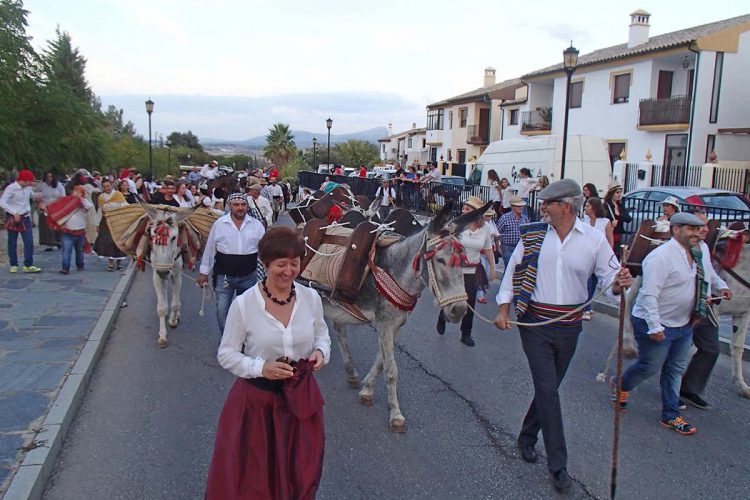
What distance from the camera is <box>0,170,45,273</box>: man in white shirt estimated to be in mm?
11258

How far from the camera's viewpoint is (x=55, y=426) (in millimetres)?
4859

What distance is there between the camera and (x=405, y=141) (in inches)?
2813

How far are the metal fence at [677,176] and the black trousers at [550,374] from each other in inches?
799

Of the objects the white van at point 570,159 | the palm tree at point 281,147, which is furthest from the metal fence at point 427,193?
the palm tree at point 281,147

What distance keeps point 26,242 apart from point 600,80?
1088 inches

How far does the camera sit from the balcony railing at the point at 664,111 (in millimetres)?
26016

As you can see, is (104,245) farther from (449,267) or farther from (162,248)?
(449,267)

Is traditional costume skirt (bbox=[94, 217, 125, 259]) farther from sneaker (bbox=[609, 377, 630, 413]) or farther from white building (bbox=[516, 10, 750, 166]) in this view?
white building (bbox=[516, 10, 750, 166])

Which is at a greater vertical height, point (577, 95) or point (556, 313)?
point (577, 95)

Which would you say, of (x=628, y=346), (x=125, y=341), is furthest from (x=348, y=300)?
(x=125, y=341)

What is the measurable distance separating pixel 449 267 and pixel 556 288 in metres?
0.90

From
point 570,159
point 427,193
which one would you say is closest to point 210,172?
point 427,193

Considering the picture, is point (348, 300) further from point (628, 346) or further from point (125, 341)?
point (125, 341)

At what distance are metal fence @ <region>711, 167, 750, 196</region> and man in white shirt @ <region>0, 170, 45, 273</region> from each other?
20843 millimetres
